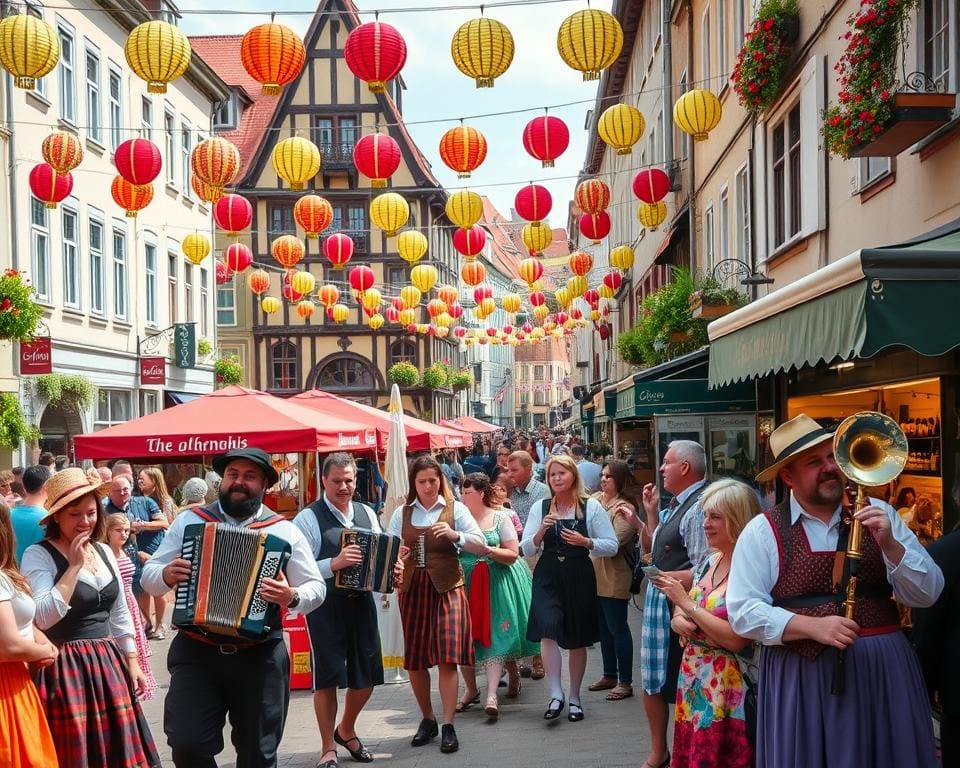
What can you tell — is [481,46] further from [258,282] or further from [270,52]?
[258,282]

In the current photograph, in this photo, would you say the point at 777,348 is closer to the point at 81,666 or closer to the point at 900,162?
the point at 900,162

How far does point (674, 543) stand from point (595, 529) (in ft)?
6.11

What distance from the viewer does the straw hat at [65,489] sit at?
5641 millimetres

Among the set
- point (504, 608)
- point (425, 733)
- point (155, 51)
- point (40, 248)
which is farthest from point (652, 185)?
point (40, 248)

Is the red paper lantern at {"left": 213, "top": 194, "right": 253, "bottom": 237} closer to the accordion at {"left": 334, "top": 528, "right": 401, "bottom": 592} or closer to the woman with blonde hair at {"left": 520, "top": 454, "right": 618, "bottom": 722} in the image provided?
the woman with blonde hair at {"left": 520, "top": 454, "right": 618, "bottom": 722}

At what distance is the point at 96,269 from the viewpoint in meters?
26.1

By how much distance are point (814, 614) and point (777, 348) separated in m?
2.68

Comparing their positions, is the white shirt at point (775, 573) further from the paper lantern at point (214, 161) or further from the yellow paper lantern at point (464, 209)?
the yellow paper lantern at point (464, 209)

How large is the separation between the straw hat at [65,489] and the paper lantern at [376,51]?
6.99 m

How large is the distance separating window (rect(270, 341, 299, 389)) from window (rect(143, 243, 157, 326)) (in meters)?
25.1

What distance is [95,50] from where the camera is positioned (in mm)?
25344

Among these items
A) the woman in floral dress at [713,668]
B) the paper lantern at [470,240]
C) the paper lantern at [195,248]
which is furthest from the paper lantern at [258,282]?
the woman in floral dress at [713,668]

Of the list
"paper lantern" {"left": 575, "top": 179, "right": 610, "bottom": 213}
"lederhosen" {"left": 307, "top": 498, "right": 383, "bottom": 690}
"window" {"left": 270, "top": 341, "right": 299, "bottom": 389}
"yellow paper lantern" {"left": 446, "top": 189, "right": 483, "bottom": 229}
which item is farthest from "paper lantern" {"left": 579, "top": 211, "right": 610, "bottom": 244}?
"window" {"left": 270, "top": 341, "right": 299, "bottom": 389}

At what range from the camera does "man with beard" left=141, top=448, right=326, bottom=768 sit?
5.67 meters
